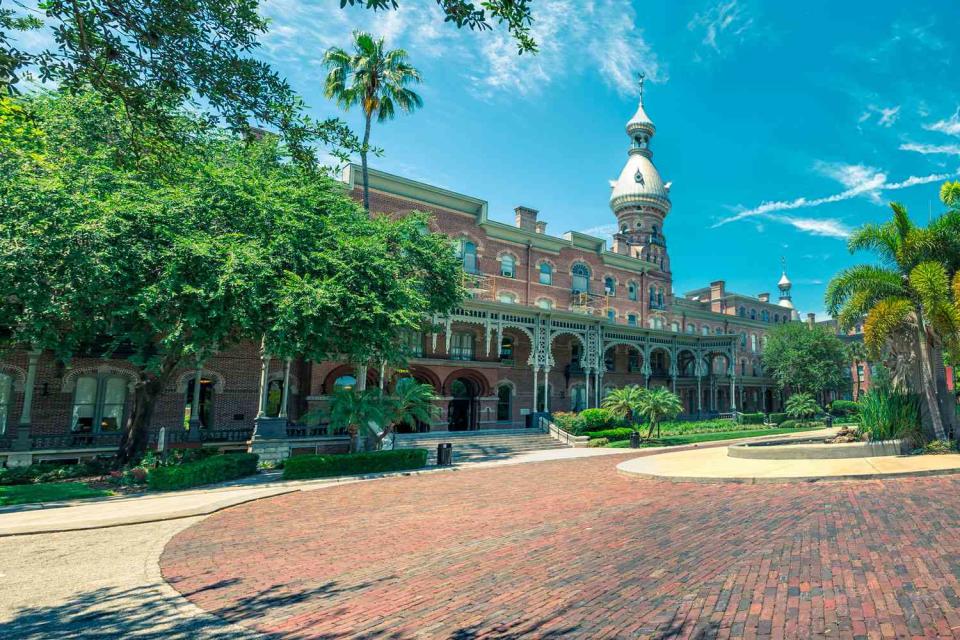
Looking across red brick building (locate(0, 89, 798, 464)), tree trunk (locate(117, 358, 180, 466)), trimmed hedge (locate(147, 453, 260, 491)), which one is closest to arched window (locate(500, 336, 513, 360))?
red brick building (locate(0, 89, 798, 464))

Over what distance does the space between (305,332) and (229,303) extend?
2356 millimetres

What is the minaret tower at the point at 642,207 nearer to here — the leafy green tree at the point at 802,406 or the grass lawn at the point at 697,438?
the leafy green tree at the point at 802,406

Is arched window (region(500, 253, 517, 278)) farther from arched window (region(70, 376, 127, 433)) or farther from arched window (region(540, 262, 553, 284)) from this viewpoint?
arched window (region(70, 376, 127, 433))

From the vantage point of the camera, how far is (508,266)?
37031mm

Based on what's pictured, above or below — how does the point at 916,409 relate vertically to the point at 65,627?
above

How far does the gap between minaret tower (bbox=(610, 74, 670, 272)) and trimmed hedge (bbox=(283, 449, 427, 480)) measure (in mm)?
36290

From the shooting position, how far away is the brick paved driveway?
4.88 meters

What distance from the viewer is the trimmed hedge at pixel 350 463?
16578 mm

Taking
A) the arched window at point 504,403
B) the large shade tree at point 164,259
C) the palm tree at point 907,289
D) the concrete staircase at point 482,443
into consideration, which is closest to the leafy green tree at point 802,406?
the arched window at point 504,403

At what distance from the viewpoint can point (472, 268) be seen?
35094mm

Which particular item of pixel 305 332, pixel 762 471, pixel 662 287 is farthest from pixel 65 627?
pixel 662 287

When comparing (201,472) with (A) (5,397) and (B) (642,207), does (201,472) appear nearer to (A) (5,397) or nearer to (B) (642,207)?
(A) (5,397)

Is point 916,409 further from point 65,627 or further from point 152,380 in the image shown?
point 152,380

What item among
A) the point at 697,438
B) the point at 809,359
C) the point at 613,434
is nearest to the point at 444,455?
the point at 613,434
